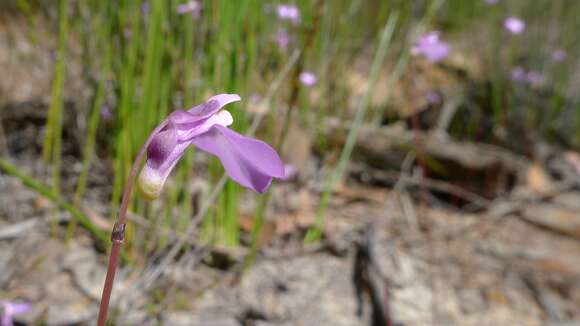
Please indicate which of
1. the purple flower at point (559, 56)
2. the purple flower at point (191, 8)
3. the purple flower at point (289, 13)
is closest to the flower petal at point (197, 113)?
the purple flower at point (191, 8)

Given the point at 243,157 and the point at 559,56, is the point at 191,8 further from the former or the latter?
the point at 559,56

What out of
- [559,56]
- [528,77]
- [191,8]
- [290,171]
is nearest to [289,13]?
[290,171]

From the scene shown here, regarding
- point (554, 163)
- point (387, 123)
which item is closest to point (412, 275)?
point (554, 163)

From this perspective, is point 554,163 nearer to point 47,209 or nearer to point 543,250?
point 543,250

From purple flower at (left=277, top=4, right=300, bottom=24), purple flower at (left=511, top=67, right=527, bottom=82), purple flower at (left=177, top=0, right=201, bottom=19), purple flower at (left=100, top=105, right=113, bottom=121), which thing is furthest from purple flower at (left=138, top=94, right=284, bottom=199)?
purple flower at (left=511, top=67, right=527, bottom=82)

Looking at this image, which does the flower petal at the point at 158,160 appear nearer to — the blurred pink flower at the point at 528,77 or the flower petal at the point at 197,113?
the flower petal at the point at 197,113
